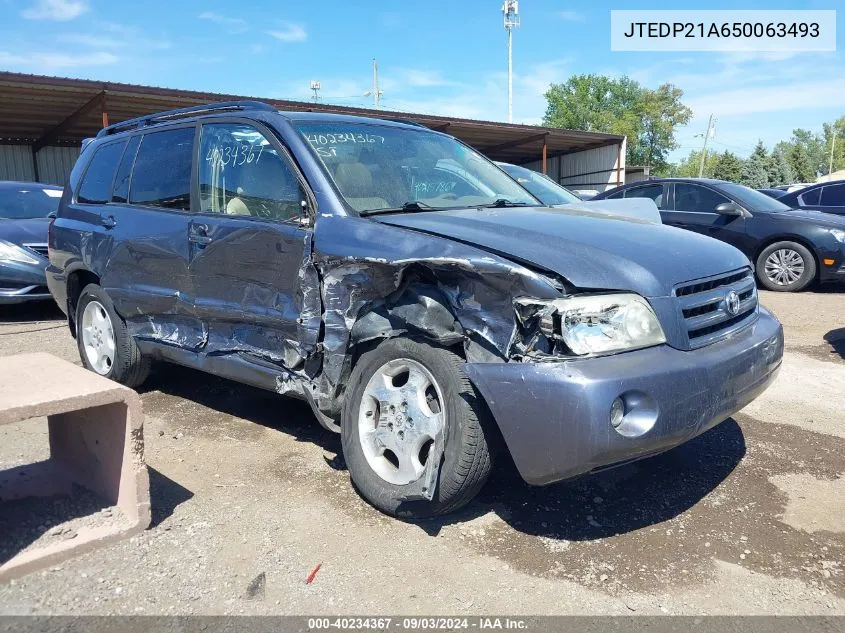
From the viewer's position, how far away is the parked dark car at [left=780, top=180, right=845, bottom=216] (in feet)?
36.0

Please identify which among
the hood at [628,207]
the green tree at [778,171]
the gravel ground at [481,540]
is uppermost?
the green tree at [778,171]

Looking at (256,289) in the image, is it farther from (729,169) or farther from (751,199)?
(729,169)

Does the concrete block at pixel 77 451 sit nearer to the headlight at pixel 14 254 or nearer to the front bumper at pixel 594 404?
the front bumper at pixel 594 404

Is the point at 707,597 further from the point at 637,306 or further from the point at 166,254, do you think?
the point at 166,254

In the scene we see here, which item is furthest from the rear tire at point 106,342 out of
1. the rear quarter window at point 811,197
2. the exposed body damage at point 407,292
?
the rear quarter window at point 811,197

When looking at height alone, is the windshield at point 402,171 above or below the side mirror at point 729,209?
above

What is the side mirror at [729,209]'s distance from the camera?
30.8 ft

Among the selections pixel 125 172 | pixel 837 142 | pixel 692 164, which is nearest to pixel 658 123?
pixel 692 164

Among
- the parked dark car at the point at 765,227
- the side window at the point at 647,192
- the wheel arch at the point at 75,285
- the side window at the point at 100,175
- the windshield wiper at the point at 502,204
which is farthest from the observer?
the side window at the point at 647,192

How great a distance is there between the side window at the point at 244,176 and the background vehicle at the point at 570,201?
1.57 meters

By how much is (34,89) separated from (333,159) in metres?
13.9

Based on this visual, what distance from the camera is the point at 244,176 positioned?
380 cm

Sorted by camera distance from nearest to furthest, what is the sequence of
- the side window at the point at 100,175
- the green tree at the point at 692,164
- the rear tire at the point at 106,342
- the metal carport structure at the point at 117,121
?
the rear tire at the point at 106,342 < the side window at the point at 100,175 < the metal carport structure at the point at 117,121 < the green tree at the point at 692,164

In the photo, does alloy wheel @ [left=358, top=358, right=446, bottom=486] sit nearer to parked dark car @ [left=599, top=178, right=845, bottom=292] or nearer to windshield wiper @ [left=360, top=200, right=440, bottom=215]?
windshield wiper @ [left=360, top=200, right=440, bottom=215]
